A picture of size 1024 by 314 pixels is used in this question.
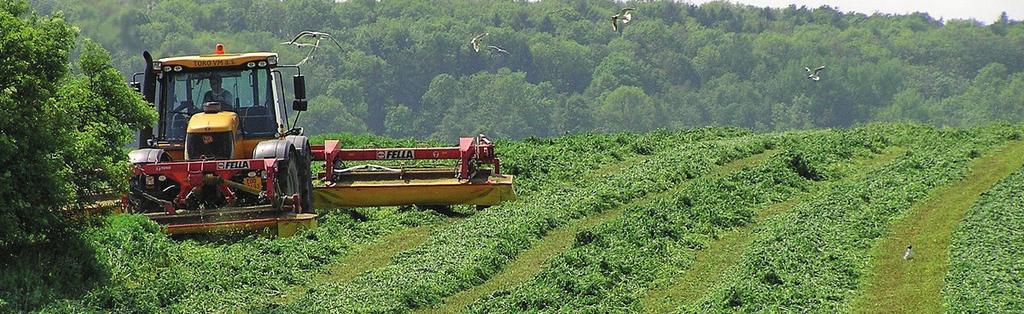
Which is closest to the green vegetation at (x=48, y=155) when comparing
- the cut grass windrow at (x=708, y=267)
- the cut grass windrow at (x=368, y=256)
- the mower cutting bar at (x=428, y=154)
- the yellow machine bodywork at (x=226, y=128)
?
the cut grass windrow at (x=368, y=256)

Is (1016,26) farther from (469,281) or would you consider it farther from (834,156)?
(469,281)

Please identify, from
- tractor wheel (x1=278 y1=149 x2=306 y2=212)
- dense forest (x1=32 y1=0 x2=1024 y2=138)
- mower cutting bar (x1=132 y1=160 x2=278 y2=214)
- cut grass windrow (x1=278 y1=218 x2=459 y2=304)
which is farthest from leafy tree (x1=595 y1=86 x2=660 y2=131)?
mower cutting bar (x1=132 y1=160 x2=278 y2=214)

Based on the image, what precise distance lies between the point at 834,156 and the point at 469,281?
704 inches

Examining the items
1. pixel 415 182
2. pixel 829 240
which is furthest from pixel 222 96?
pixel 829 240

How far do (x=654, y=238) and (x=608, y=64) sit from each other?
100186 millimetres

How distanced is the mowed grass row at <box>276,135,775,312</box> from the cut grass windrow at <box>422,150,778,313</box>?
0.14 metres

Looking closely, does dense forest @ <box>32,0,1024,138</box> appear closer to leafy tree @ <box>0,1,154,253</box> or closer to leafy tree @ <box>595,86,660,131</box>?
leafy tree @ <box>595,86,660,131</box>

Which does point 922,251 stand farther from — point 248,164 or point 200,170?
point 200,170

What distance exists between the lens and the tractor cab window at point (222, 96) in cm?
2641

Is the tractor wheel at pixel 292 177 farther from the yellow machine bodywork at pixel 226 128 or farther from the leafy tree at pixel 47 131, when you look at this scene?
the leafy tree at pixel 47 131

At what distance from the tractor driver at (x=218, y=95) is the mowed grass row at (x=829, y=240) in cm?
916

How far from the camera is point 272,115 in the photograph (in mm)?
26562

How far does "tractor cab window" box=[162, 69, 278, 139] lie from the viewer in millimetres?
26406

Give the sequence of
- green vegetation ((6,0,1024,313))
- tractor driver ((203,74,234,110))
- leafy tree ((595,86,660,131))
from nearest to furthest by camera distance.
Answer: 1. green vegetation ((6,0,1024,313))
2. tractor driver ((203,74,234,110))
3. leafy tree ((595,86,660,131))
